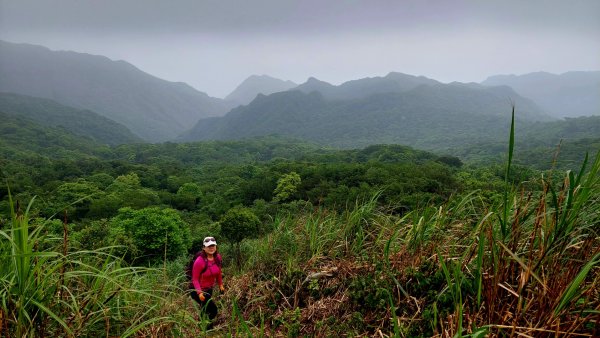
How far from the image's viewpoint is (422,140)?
169750 millimetres

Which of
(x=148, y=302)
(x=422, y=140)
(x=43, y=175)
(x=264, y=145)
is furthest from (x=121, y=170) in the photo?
(x=422, y=140)

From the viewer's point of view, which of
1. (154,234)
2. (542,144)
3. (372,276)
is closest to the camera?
(372,276)

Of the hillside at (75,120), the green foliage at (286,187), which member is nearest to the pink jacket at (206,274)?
the green foliage at (286,187)

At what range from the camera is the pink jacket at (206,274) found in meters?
4.16

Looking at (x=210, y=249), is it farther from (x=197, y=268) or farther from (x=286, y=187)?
(x=286, y=187)

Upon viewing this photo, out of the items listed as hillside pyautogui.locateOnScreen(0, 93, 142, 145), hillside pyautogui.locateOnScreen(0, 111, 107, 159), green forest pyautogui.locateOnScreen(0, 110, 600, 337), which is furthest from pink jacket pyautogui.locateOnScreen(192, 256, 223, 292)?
hillside pyautogui.locateOnScreen(0, 93, 142, 145)

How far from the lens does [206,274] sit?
422 cm

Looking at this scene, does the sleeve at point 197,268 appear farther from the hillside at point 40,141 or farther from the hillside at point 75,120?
the hillside at point 75,120

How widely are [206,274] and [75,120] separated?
218m

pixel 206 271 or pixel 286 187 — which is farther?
pixel 286 187

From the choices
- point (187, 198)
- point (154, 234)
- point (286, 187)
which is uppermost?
point (154, 234)

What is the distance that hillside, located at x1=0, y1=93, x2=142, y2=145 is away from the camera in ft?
573

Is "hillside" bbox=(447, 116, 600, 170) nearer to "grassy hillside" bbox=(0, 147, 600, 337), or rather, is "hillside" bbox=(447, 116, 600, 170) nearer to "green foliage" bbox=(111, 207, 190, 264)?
"green foliage" bbox=(111, 207, 190, 264)

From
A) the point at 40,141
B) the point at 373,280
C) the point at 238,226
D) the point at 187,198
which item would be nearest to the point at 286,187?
the point at 187,198
